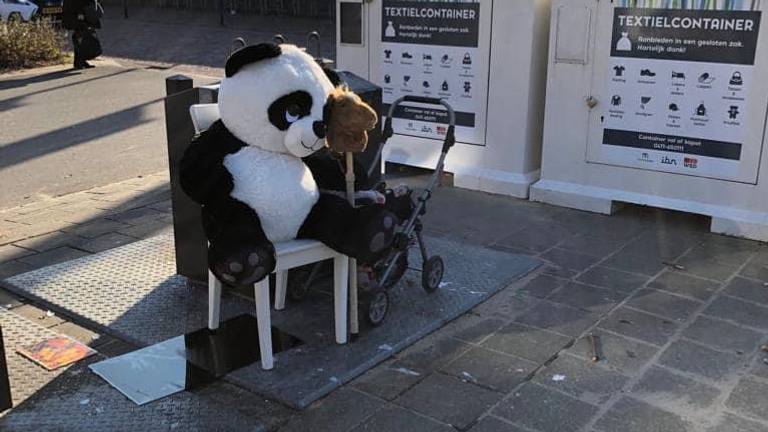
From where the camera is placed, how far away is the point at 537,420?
3.20 meters

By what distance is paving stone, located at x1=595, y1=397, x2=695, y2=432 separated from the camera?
314 cm

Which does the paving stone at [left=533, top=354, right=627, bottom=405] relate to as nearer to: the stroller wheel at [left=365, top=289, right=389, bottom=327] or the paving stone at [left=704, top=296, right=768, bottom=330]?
the stroller wheel at [left=365, top=289, right=389, bottom=327]

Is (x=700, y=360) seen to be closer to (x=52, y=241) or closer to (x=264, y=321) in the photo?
(x=264, y=321)

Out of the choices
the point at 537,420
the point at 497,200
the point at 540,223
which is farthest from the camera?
the point at 497,200

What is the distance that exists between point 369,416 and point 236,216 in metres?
1.05

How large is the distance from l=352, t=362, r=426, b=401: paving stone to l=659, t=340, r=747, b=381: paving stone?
1.21 metres

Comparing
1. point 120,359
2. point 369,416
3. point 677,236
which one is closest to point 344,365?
point 369,416

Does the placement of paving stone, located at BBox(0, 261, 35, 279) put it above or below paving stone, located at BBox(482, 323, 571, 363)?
below

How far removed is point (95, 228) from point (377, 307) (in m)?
2.74

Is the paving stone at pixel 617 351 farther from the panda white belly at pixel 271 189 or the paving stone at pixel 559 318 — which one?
the panda white belly at pixel 271 189

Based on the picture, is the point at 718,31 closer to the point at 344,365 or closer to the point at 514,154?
the point at 514,154

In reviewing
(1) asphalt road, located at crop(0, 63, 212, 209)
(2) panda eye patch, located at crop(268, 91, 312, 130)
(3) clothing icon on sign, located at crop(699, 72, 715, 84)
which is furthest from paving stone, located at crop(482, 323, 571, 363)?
(1) asphalt road, located at crop(0, 63, 212, 209)

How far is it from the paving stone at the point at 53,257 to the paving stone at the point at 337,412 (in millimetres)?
2533

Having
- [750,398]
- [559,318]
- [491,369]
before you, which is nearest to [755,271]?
[559,318]
